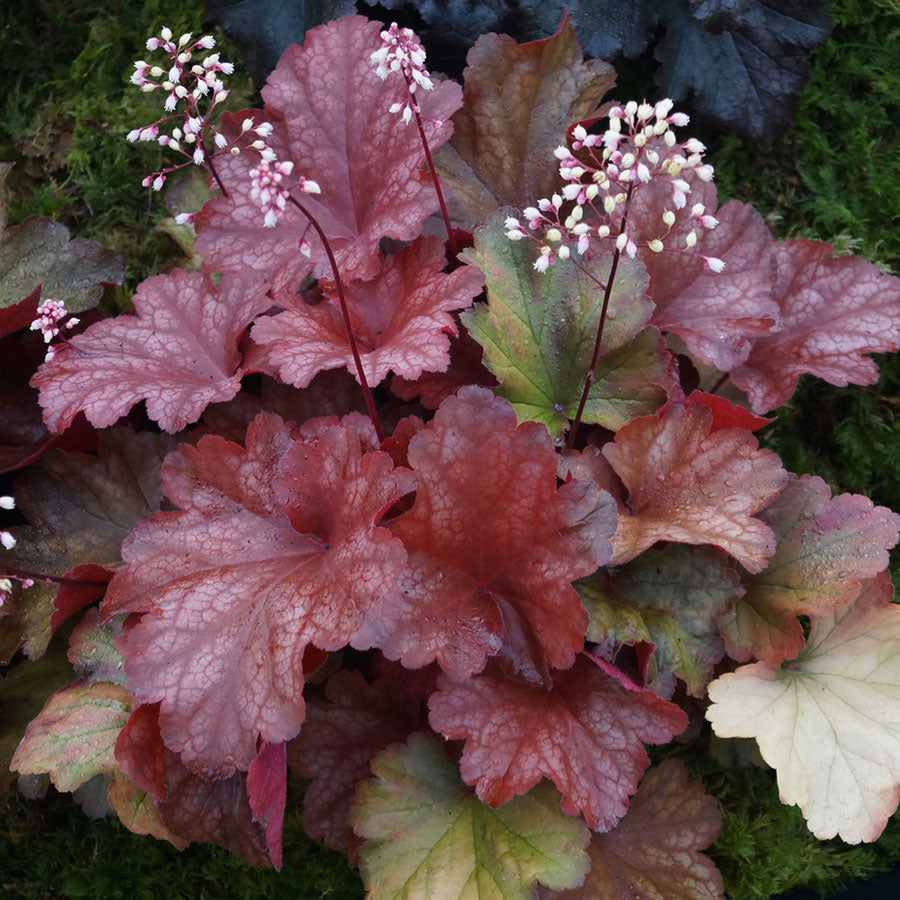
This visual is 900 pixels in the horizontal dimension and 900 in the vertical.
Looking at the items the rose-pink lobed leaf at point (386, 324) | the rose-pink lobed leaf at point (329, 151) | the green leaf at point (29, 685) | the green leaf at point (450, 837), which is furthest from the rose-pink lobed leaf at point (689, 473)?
the green leaf at point (29, 685)

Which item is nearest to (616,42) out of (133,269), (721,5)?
(721,5)

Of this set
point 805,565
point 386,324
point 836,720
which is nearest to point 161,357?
point 386,324

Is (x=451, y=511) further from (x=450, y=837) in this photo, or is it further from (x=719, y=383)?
(x=719, y=383)

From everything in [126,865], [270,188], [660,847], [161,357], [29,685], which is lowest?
[126,865]

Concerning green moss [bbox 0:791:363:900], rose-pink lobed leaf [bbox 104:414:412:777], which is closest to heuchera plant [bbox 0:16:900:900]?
rose-pink lobed leaf [bbox 104:414:412:777]

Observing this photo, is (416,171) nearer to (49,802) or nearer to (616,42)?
(616,42)

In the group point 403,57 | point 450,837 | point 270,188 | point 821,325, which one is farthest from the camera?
point 821,325

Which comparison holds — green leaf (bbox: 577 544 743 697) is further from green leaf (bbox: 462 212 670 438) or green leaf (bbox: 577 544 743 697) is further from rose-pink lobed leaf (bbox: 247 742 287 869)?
rose-pink lobed leaf (bbox: 247 742 287 869)
